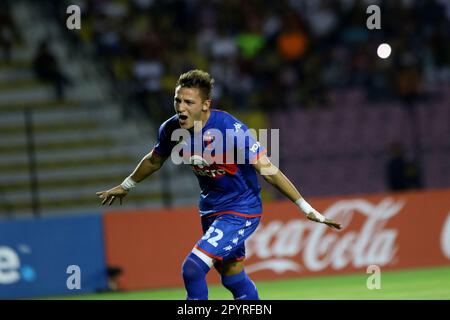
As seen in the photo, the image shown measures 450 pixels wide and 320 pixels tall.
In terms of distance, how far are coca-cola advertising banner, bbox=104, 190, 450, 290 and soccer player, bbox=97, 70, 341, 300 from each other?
Result: 6412 mm

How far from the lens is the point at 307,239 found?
54.9 ft

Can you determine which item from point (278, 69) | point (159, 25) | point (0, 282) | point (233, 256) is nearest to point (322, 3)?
point (278, 69)

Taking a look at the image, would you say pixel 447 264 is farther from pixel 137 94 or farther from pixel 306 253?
pixel 137 94

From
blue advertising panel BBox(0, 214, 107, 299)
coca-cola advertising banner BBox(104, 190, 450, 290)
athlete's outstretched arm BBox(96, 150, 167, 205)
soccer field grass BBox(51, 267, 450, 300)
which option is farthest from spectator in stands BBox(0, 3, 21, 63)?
athlete's outstretched arm BBox(96, 150, 167, 205)

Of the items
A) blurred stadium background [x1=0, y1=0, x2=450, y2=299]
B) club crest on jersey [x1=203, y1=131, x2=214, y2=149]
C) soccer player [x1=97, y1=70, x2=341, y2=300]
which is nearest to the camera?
soccer player [x1=97, y1=70, x2=341, y2=300]

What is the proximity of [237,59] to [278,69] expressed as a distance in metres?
0.84

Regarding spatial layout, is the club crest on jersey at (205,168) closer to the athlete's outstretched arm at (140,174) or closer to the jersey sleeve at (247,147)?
the jersey sleeve at (247,147)

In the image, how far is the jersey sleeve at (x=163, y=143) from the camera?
10.0 metres

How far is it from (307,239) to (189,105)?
7.58m

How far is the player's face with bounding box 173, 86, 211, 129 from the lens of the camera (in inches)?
374

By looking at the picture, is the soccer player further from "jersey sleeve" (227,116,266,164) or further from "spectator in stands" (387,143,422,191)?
"spectator in stands" (387,143,422,191)

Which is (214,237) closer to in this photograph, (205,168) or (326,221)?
(205,168)

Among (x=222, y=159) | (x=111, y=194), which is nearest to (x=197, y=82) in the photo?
(x=222, y=159)

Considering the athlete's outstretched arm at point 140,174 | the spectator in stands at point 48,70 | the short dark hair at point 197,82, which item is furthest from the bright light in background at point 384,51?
the short dark hair at point 197,82
